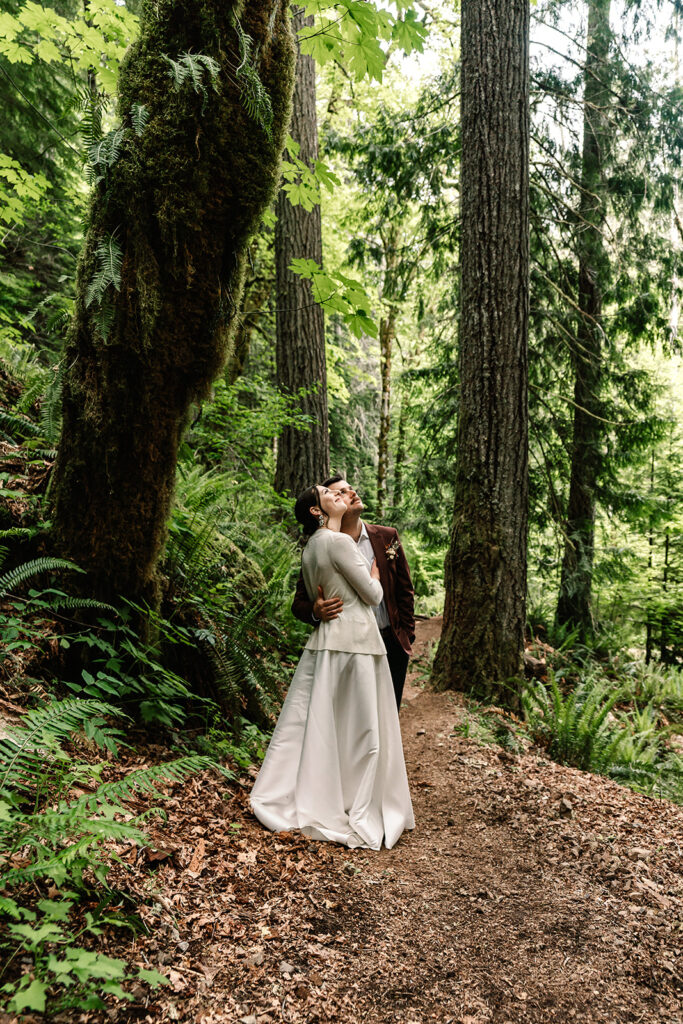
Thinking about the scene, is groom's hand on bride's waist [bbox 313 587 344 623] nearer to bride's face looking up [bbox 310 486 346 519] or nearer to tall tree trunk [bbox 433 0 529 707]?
bride's face looking up [bbox 310 486 346 519]

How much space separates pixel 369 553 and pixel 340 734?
1.32 meters

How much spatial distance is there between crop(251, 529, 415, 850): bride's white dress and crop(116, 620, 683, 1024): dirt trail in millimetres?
201

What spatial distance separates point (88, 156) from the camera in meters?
2.53

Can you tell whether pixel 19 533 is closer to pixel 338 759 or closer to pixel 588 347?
pixel 338 759

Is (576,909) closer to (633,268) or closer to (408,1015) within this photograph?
(408,1015)

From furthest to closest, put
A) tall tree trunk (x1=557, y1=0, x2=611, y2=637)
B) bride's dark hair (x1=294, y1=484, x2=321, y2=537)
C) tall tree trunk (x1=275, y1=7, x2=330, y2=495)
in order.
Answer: tall tree trunk (x1=557, y1=0, x2=611, y2=637)
tall tree trunk (x1=275, y1=7, x2=330, y2=495)
bride's dark hair (x1=294, y1=484, x2=321, y2=537)

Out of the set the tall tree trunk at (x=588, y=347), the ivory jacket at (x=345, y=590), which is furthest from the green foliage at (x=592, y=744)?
the tall tree trunk at (x=588, y=347)

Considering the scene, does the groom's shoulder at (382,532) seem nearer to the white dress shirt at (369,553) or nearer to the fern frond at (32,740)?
the white dress shirt at (369,553)

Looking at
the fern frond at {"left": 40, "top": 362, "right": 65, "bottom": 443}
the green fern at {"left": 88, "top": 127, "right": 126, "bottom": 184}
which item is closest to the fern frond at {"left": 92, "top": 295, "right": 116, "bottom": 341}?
the green fern at {"left": 88, "top": 127, "right": 126, "bottom": 184}

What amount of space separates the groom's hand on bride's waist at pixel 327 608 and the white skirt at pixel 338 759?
9.1 inches

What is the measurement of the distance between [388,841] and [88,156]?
3987 mm

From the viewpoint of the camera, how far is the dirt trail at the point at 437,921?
6.80ft

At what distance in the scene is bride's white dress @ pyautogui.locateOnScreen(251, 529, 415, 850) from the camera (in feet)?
11.7

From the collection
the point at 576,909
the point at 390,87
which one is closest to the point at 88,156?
the point at 576,909
